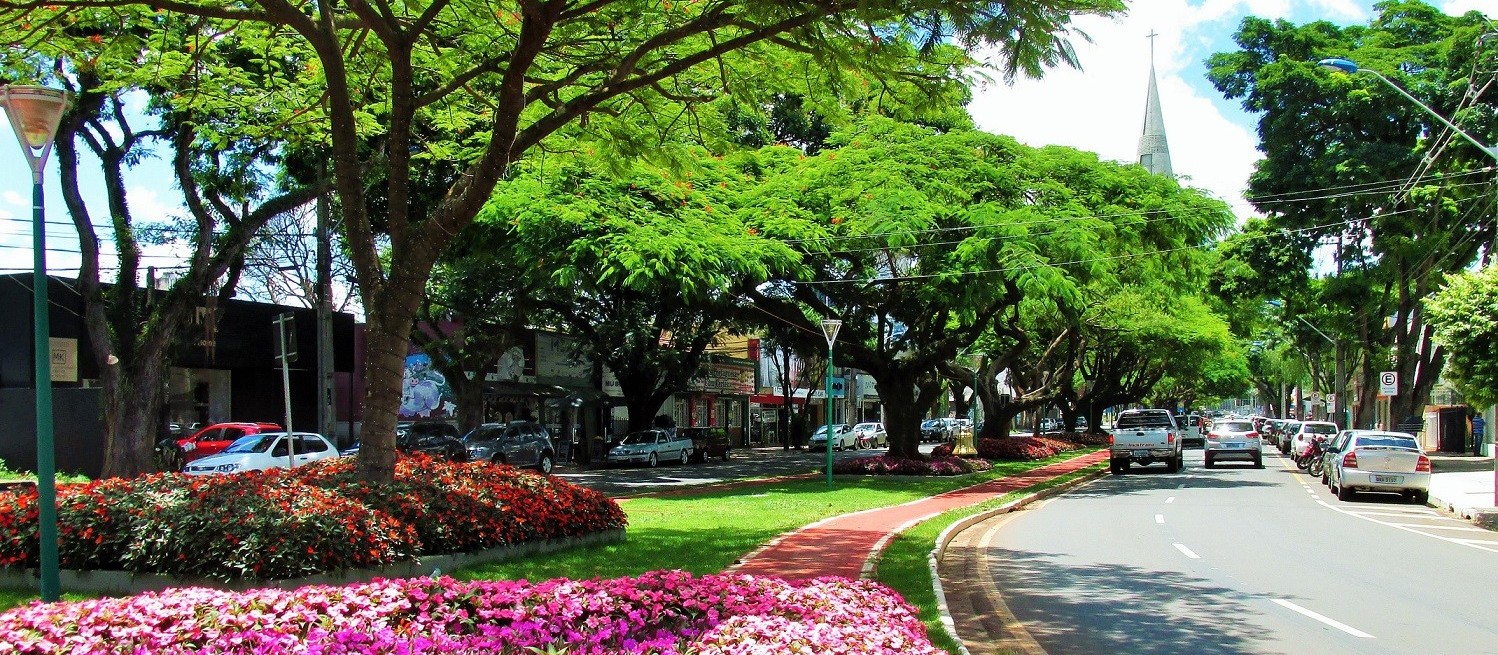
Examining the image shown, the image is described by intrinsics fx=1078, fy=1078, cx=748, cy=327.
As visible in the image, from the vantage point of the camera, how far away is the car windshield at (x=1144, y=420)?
110ft

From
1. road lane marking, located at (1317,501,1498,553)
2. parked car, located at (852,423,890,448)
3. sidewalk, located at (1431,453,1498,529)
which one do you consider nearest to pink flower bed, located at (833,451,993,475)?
road lane marking, located at (1317,501,1498,553)

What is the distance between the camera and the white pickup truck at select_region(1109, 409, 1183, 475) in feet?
108

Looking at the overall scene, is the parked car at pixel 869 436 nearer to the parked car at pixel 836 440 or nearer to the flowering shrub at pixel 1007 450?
the parked car at pixel 836 440

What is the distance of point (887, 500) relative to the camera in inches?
837

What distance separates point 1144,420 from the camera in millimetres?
34125

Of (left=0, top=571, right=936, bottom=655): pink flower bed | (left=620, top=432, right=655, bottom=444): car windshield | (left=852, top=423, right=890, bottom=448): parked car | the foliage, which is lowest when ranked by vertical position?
(left=852, top=423, right=890, bottom=448): parked car

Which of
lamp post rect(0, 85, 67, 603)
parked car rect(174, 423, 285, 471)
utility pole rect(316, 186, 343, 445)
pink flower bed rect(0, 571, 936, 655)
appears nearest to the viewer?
pink flower bed rect(0, 571, 936, 655)

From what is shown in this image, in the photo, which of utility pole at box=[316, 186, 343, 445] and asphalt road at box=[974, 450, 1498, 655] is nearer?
asphalt road at box=[974, 450, 1498, 655]

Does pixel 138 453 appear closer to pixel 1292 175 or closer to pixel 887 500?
pixel 887 500

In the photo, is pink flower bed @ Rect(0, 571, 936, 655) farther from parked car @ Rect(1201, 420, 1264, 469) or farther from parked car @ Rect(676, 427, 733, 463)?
parked car @ Rect(676, 427, 733, 463)

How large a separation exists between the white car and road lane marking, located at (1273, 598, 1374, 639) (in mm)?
17415

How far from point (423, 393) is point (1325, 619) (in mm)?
36298

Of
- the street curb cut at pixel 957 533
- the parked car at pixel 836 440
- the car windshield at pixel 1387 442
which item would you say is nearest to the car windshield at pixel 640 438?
the street curb cut at pixel 957 533

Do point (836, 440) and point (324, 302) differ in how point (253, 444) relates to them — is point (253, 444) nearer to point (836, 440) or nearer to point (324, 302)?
point (324, 302)
